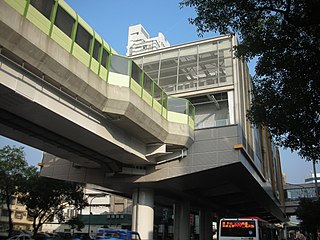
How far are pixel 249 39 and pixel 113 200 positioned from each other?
213 feet

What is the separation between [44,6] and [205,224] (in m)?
34.2

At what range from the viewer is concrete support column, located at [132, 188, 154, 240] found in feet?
80.2

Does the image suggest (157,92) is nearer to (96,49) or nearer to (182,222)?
(96,49)

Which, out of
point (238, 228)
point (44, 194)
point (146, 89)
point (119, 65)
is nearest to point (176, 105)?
point (146, 89)

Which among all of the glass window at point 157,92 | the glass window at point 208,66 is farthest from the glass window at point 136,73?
the glass window at point 208,66

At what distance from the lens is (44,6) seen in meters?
13.2

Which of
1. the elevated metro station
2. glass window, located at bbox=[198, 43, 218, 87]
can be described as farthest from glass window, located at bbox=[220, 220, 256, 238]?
glass window, located at bbox=[198, 43, 218, 87]

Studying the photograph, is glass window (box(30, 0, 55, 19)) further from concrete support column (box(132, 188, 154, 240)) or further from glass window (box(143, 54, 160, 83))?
glass window (box(143, 54, 160, 83))

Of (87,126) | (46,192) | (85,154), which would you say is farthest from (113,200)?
(87,126)

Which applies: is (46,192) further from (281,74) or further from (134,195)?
(281,74)

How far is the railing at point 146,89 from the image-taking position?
17625mm

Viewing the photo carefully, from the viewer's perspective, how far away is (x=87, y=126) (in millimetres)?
16422

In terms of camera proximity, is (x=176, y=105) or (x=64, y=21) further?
(x=176, y=105)

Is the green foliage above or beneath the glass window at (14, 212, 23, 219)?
beneath
